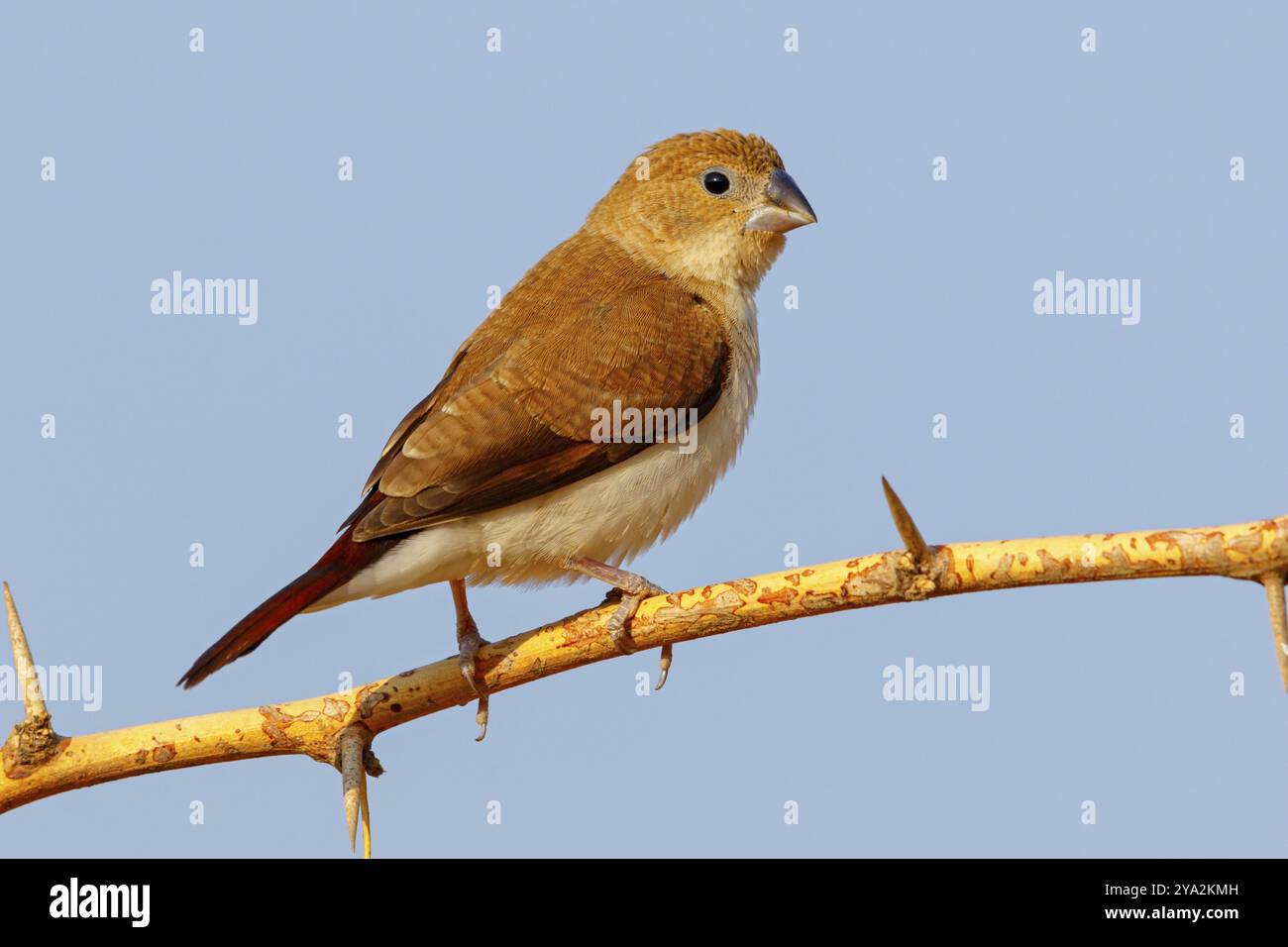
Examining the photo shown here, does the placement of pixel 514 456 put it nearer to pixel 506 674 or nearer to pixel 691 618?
pixel 506 674

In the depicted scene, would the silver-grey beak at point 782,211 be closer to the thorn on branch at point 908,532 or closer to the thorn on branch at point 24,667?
the thorn on branch at point 908,532

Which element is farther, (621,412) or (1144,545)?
(621,412)

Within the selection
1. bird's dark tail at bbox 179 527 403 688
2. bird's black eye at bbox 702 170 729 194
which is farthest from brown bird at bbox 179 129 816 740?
bird's black eye at bbox 702 170 729 194

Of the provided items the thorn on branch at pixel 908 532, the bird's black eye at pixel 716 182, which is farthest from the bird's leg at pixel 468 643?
the bird's black eye at pixel 716 182

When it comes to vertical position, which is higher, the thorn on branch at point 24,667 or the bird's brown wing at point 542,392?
the bird's brown wing at point 542,392

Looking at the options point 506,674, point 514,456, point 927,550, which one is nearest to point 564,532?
point 514,456

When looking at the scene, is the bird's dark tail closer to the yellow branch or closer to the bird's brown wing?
the bird's brown wing
